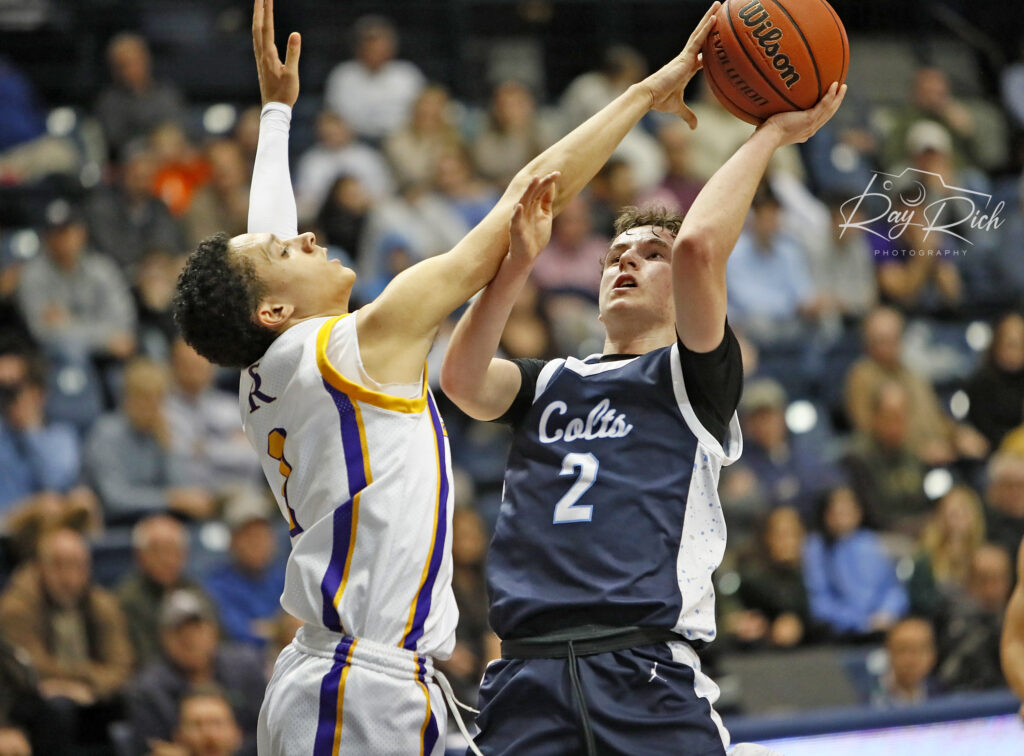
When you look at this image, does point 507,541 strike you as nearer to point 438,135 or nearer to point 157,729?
A: point 157,729

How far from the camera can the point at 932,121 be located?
10602mm

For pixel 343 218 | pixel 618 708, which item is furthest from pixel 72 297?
pixel 618 708

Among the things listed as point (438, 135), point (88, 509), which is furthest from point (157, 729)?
point (438, 135)

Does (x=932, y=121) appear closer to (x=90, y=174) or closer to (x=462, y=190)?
(x=462, y=190)

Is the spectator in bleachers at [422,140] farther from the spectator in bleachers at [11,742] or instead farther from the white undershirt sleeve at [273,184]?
the white undershirt sleeve at [273,184]

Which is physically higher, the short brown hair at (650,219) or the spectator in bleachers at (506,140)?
the spectator in bleachers at (506,140)

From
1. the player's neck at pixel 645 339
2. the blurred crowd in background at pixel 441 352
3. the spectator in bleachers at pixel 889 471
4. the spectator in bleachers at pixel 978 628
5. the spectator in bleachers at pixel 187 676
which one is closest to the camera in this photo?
the player's neck at pixel 645 339

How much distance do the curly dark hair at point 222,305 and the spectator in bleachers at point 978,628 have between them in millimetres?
5171

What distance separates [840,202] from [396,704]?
7.07m

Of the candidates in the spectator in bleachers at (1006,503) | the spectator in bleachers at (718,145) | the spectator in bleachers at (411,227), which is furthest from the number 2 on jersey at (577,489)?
the spectator in bleachers at (718,145)

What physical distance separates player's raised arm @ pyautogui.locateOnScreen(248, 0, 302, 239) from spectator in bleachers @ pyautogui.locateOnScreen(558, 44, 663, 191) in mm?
6191

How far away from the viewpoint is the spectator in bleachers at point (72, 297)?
8.47 m

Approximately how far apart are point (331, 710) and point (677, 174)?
7.45 m

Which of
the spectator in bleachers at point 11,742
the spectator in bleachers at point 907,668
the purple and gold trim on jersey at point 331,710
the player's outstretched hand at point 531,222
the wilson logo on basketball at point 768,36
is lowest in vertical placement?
the spectator in bleachers at point 907,668
